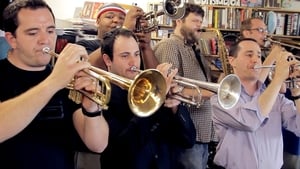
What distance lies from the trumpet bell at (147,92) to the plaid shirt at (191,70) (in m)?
1.05

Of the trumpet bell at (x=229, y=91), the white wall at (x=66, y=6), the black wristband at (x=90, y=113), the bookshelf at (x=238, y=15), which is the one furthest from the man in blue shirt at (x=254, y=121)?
the white wall at (x=66, y=6)

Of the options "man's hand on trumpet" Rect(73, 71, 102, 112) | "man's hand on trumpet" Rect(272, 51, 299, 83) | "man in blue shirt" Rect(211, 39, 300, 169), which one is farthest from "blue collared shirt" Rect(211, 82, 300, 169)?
"man's hand on trumpet" Rect(73, 71, 102, 112)

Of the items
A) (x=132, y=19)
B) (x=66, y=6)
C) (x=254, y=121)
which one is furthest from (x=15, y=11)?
(x=66, y=6)

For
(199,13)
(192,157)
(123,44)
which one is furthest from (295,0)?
(123,44)

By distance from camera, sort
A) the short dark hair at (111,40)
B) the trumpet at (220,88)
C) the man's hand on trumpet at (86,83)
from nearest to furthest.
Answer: the man's hand on trumpet at (86,83)
the trumpet at (220,88)
the short dark hair at (111,40)

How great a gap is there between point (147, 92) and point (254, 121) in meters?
0.70

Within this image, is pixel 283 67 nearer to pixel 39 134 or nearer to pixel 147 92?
pixel 147 92

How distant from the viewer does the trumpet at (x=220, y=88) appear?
1.76m

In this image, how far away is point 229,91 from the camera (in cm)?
183

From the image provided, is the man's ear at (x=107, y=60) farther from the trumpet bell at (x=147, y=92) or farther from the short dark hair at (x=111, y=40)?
the trumpet bell at (x=147, y=92)

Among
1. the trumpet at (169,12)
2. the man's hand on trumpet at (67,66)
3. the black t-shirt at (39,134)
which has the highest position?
the trumpet at (169,12)

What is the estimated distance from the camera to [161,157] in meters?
1.78

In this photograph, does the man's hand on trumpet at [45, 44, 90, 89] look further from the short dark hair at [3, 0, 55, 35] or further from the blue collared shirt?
the blue collared shirt

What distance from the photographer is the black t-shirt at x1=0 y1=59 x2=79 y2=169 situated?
1381 mm
